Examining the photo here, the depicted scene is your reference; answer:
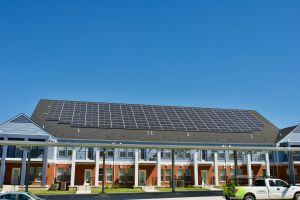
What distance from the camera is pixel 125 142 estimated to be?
4312 cm

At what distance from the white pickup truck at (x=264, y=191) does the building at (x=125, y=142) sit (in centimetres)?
1799

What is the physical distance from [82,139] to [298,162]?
2811 centimetres

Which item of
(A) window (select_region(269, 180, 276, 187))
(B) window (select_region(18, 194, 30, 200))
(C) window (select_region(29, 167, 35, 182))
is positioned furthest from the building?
(B) window (select_region(18, 194, 30, 200))

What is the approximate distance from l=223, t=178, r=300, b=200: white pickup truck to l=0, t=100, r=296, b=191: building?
17991mm

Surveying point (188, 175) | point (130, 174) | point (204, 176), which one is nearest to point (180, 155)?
point (188, 175)

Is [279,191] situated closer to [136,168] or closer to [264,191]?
[264,191]

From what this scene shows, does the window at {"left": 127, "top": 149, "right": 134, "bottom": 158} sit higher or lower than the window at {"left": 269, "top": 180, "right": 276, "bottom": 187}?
higher

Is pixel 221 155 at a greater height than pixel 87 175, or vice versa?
pixel 221 155

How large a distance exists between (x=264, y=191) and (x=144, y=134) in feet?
80.3

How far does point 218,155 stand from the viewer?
149 feet

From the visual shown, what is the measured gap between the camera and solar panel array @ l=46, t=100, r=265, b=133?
4638cm

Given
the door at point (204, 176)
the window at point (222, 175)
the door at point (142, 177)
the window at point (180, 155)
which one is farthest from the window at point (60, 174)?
the window at point (222, 175)

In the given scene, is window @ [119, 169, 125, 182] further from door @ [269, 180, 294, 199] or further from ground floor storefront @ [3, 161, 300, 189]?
door @ [269, 180, 294, 199]

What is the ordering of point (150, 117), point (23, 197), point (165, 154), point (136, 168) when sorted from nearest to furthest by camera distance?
point (23, 197) < point (136, 168) < point (165, 154) < point (150, 117)
